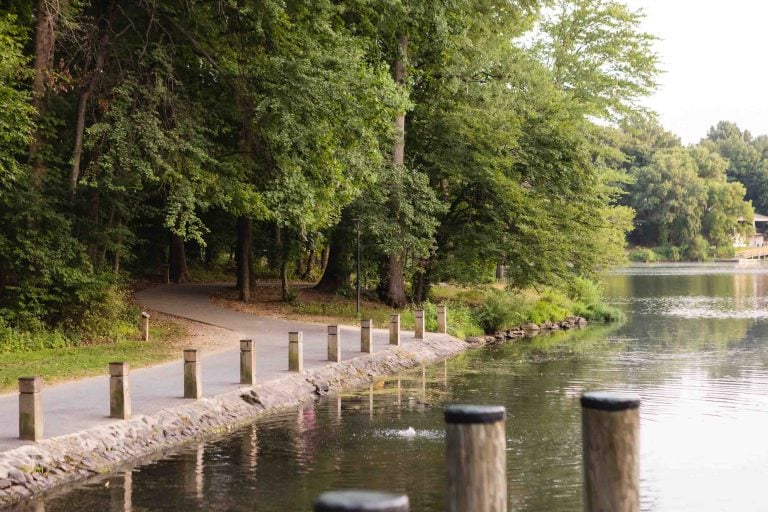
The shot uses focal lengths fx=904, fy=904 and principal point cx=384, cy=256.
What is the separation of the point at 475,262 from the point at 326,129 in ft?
36.5

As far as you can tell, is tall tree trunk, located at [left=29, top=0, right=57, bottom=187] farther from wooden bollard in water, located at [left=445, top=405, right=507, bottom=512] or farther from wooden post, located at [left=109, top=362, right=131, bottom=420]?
wooden bollard in water, located at [left=445, top=405, right=507, bottom=512]

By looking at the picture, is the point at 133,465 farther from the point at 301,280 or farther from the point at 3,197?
the point at 301,280

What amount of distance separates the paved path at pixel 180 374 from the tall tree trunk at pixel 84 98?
6.04m

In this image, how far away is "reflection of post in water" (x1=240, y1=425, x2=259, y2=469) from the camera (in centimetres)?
1208

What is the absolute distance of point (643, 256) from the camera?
109 meters

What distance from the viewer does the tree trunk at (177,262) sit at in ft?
138

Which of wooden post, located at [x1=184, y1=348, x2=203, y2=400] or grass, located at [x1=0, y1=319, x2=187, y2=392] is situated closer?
wooden post, located at [x1=184, y1=348, x2=203, y2=400]

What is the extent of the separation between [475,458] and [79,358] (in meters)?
15.3

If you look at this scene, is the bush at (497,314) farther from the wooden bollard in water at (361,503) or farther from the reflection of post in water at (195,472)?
the wooden bollard in water at (361,503)

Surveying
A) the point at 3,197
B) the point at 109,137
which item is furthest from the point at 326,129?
the point at 3,197

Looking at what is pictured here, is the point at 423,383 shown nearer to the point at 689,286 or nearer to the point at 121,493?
the point at 121,493

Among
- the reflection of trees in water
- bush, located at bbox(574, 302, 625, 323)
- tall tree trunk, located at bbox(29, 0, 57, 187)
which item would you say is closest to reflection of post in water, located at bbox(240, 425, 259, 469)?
tall tree trunk, located at bbox(29, 0, 57, 187)

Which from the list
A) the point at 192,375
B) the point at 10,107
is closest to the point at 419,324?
the point at 192,375

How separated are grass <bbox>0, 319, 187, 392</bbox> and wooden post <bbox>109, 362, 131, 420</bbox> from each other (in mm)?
3270
